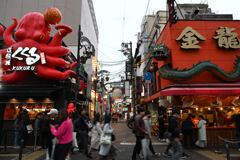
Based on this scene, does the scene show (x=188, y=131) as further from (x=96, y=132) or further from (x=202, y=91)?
(x=96, y=132)

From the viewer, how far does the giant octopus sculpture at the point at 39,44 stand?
18.0 m

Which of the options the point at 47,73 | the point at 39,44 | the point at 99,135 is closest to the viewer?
the point at 99,135

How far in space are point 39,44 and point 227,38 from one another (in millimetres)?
12176

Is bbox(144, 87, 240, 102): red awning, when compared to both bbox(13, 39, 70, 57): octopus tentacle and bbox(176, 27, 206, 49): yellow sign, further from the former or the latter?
bbox(13, 39, 70, 57): octopus tentacle

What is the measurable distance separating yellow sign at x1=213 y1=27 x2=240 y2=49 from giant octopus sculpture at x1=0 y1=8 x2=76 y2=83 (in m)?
9.82

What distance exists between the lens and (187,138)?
52.6 feet

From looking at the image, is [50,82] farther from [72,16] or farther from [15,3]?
[15,3]

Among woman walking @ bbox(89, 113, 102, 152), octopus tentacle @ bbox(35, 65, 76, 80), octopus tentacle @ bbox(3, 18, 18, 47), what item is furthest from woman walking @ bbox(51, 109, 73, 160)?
octopus tentacle @ bbox(3, 18, 18, 47)

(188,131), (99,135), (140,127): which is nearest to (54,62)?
(99,135)

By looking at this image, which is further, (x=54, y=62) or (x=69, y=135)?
(x=54, y=62)

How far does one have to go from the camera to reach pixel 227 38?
18844 millimetres

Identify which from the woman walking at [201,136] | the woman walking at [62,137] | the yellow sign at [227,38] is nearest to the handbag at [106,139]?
the woman walking at [62,137]

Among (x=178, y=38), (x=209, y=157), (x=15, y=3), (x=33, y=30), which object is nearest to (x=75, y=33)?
(x=15, y=3)

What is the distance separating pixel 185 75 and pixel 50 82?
8.52 m
